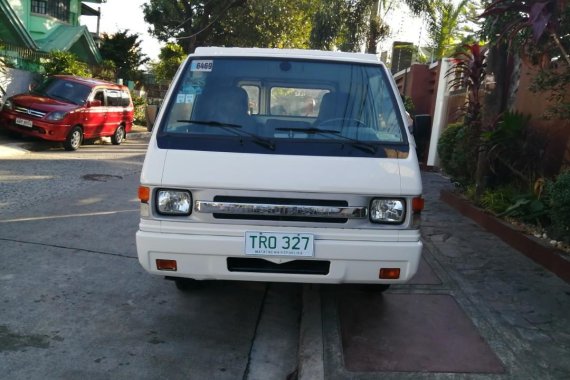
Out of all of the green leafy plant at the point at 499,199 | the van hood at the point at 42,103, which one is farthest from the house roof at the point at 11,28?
the green leafy plant at the point at 499,199

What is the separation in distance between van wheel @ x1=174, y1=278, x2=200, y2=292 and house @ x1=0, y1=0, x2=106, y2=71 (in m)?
16.9

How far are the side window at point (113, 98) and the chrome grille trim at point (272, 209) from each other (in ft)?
40.9

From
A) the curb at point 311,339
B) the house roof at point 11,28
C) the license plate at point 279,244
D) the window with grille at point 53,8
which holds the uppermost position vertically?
the window with grille at point 53,8

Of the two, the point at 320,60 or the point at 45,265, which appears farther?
the point at 45,265

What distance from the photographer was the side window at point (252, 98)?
4.03 metres

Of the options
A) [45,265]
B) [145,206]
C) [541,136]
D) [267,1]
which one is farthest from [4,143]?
[267,1]

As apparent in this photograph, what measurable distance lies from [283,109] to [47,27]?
23.0 metres

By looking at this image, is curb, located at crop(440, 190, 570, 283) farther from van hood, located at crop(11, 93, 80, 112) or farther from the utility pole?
the utility pole

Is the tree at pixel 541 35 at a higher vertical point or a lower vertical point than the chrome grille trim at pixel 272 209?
higher

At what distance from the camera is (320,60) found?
4.07m

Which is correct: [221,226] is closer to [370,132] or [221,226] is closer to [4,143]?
[370,132]

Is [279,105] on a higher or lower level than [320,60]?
lower

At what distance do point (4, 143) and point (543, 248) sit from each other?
1166 cm

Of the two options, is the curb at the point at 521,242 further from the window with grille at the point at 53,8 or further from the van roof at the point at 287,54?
the window with grille at the point at 53,8
